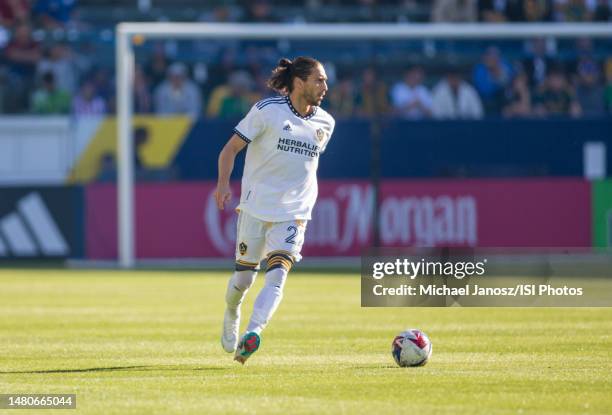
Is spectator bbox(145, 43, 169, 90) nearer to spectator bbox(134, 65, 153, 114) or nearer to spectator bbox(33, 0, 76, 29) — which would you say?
spectator bbox(134, 65, 153, 114)

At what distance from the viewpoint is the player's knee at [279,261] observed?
11133 millimetres

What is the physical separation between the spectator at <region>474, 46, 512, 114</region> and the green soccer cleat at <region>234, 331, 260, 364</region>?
716 inches

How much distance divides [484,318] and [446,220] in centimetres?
1111

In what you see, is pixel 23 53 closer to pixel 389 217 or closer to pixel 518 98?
pixel 389 217

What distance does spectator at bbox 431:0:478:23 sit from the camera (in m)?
29.0

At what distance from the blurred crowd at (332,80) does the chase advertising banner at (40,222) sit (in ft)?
5.88

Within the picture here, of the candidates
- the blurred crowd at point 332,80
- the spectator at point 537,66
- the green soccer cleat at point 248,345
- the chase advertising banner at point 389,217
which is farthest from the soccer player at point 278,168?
the spectator at point 537,66

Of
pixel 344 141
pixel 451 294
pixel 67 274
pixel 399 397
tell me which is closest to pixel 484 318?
pixel 451 294

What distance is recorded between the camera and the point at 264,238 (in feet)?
37.6

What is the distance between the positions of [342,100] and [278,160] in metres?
16.1

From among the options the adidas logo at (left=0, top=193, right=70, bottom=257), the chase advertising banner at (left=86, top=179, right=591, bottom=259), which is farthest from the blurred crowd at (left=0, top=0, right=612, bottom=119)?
the adidas logo at (left=0, top=193, right=70, bottom=257)

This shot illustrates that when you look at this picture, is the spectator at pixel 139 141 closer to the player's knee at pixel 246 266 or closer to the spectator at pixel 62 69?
the spectator at pixel 62 69

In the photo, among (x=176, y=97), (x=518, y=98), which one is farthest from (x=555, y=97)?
(x=176, y=97)

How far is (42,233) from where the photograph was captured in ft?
88.3
